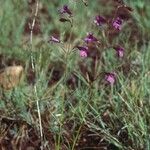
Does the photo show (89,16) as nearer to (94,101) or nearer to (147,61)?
(147,61)

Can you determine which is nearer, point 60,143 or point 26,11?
point 60,143

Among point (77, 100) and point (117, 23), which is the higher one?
point (117, 23)

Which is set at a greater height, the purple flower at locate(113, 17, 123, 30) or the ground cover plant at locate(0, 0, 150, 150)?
the purple flower at locate(113, 17, 123, 30)

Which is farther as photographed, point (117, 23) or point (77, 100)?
point (77, 100)

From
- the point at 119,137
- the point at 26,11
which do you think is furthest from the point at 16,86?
the point at 26,11

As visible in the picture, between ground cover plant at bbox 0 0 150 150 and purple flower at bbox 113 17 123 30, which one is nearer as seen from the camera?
purple flower at bbox 113 17 123 30

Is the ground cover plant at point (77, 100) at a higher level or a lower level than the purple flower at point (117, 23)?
lower

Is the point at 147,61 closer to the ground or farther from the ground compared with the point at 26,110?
farther from the ground

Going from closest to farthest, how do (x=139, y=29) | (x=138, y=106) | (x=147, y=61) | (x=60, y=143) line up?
(x=60, y=143)
(x=138, y=106)
(x=147, y=61)
(x=139, y=29)

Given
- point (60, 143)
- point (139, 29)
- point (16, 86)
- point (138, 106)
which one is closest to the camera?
point (60, 143)

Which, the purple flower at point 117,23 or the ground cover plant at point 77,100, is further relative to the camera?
the ground cover plant at point 77,100
